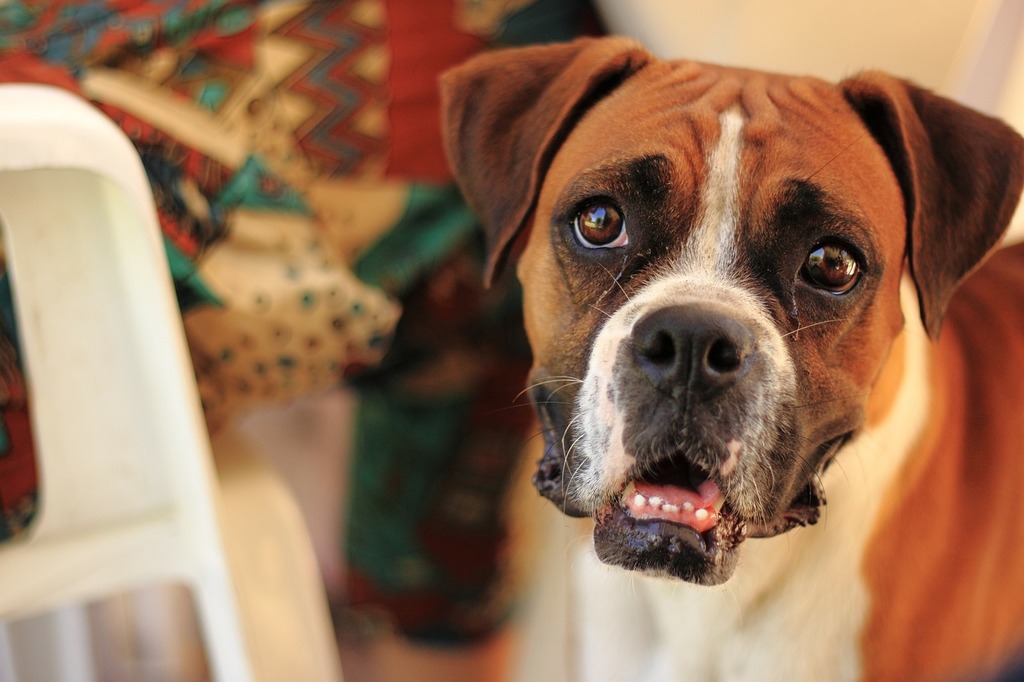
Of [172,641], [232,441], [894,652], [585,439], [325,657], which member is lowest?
[172,641]

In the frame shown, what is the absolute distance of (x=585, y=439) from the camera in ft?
3.50

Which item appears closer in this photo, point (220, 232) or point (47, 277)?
point (47, 277)

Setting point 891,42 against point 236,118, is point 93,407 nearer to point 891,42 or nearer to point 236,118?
point 236,118

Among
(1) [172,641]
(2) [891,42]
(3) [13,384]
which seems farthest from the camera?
(1) [172,641]

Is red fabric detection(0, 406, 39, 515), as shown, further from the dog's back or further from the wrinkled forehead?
the dog's back

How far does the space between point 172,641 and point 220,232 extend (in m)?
1.13

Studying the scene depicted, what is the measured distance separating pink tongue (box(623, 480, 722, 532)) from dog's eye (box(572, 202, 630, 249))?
0.29 m

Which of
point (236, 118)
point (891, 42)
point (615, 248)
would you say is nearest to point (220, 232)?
point (236, 118)

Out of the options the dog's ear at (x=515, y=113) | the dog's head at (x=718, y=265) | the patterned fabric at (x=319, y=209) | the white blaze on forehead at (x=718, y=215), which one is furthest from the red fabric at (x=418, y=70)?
the white blaze on forehead at (x=718, y=215)

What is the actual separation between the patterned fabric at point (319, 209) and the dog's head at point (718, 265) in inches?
14.1

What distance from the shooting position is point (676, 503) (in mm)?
1049

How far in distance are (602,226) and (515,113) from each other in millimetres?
240

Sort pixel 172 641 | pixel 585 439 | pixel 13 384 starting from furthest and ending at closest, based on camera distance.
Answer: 1. pixel 172 641
2. pixel 13 384
3. pixel 585 439

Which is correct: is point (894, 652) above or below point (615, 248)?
below
